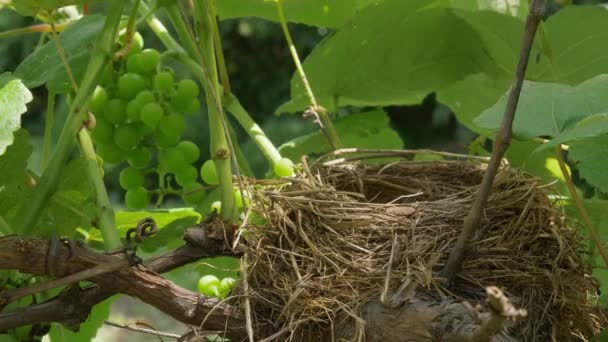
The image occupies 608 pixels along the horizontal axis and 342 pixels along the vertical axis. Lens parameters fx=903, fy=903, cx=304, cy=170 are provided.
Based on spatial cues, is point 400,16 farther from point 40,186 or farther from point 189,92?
point 40,186

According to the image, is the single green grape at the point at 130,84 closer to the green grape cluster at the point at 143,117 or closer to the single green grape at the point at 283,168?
the green grape cluster at the point at 143,117

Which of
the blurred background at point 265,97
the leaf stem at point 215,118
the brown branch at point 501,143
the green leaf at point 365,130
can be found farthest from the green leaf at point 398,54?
the blurred background at point 265,97

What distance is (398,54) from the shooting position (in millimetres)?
887

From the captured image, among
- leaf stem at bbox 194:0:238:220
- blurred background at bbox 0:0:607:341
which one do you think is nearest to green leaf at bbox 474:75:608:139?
leaf stem at bbox 194:0:238:220

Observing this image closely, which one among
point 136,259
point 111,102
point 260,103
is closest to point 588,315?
point 136,259

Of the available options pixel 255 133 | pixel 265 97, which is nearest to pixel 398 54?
pixel 255 133

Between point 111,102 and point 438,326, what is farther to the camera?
point 111,102

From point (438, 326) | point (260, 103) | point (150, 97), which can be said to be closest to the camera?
point (438, 326)

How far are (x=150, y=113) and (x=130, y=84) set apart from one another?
3 cm

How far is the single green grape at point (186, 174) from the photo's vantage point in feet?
2.65

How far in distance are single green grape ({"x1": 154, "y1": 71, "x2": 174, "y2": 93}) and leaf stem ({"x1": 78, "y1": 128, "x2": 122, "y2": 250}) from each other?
12 centimetres

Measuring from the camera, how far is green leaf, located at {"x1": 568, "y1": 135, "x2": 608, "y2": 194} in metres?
0.62

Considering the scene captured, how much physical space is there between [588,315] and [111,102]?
0.42m

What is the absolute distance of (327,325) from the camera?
1.94 ft
